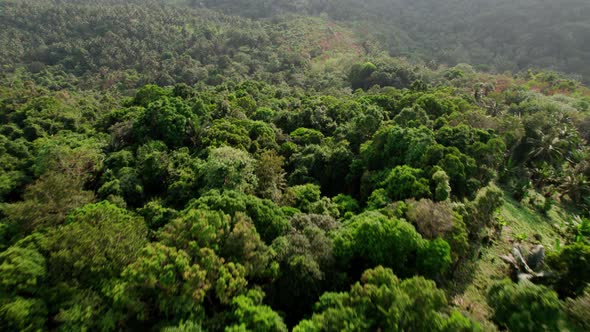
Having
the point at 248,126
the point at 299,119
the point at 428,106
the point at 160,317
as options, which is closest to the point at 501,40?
the point at 428,106

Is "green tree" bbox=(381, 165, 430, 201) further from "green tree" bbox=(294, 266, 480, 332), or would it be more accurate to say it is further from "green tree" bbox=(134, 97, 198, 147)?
"green tree" bbox=(134, 97, 198, 147)

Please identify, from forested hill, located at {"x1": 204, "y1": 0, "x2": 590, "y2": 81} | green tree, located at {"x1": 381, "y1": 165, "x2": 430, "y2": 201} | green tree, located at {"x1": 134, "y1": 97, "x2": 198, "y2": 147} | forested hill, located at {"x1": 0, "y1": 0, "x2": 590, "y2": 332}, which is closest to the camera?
forested hill, located at {"x1": 0, "y1": 0, "x2": 590, "y2": 332}

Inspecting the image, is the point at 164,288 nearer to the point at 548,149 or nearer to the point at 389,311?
the point at 389,311

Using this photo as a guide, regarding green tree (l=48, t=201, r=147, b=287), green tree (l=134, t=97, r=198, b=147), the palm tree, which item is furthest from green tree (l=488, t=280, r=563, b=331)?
green tree (l=134, t=97, r=198, b=147)

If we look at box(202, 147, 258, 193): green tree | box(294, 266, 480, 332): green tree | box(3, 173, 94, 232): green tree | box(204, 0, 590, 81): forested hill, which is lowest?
box(204, 0, 590, 81): forested hill

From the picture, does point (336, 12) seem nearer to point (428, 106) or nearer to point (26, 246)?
point (428, 106)

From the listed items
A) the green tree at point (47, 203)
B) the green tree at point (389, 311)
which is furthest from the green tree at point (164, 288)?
the green tree at point (47, 203)
